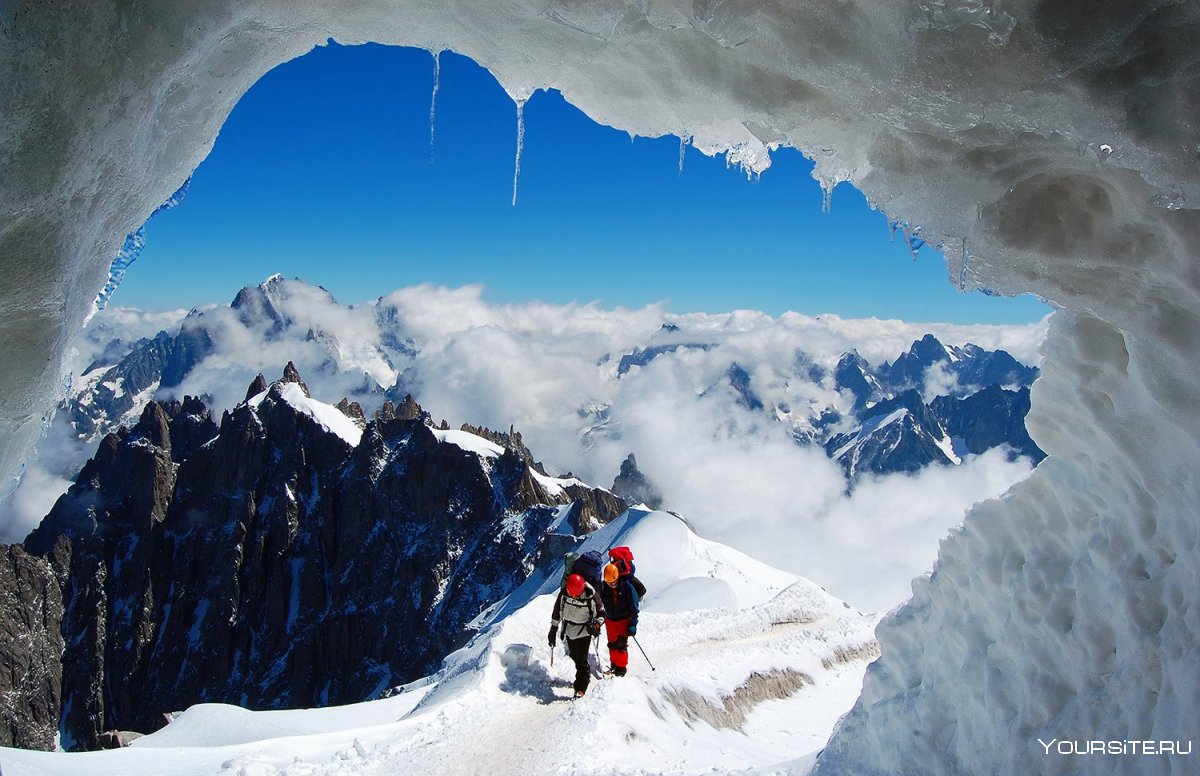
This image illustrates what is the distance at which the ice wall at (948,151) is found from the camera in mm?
4309

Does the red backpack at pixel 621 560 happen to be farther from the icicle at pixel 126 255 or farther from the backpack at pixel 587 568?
the icicle at pixel 126 255

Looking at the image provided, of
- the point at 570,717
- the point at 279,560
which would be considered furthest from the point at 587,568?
the point at 279,560

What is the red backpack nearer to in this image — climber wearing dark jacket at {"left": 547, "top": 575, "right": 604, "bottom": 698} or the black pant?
climber wearing dark jacket at {"left": 547, "top": 575, "right": 604, "bottom": 698}

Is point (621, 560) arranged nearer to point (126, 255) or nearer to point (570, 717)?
point (570, 717)

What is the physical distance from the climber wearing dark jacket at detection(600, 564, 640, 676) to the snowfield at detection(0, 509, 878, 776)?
1.96 ft

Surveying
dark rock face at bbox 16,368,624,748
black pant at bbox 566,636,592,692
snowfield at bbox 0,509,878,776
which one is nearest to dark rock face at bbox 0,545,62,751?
dark rock face at bbox 16,368,624,748

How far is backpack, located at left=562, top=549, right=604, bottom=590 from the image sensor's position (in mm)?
13055

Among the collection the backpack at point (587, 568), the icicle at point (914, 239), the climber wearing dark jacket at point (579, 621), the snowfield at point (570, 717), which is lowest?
Answer: the snowfield at point (570, 717)

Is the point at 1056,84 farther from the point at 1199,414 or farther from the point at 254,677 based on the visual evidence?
the point at 254,677

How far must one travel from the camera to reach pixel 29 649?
363 feet

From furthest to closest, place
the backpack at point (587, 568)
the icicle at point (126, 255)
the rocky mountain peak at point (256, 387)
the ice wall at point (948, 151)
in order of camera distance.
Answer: the rocky mountain peak at point (256, 387) < the backpack at point (587, 568) < the icicle at point (126, 255) < the ice wall at point (948, 151)

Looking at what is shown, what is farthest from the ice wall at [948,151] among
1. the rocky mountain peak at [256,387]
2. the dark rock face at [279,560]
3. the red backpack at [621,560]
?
the rocky mountain peak at [256,387]

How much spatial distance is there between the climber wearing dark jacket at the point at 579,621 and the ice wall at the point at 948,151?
6.82 metres

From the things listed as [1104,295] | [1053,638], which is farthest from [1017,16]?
[1053,638]
